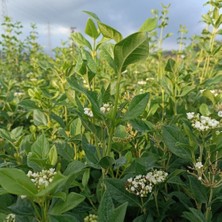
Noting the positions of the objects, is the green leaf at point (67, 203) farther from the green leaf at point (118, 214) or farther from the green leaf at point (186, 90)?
the green leaf at point (186, 90)

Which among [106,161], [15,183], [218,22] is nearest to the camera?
[15,183]

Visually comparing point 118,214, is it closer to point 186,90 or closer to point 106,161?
point 106,161

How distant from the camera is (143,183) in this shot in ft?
3.30

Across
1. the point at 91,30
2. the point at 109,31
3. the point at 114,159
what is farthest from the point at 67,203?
the point at 91,30

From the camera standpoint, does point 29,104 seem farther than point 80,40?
Yes

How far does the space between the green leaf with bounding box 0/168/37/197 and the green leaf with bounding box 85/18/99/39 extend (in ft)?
1.82

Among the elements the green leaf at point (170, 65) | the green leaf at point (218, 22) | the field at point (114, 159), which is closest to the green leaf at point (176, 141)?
the field at point (114, 159)

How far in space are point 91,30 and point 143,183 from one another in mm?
510

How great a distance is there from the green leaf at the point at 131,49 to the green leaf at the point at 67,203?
351 mm

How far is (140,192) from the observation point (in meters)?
1.01

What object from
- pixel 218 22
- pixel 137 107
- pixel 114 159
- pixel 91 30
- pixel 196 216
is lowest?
pixel 196 216

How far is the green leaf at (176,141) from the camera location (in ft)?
3.41

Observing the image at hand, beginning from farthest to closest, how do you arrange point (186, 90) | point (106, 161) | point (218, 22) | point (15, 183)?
point (218, 22) < point (186, 90) < point (106, 161) < point (15, 183)

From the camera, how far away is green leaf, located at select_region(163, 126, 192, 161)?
1.04m
